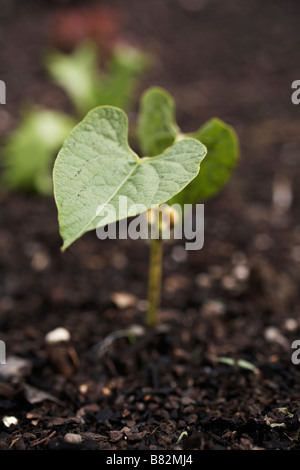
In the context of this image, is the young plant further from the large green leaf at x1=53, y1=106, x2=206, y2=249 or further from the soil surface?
the soil surface

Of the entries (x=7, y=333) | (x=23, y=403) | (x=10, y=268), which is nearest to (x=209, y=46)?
(x=10, y=268)

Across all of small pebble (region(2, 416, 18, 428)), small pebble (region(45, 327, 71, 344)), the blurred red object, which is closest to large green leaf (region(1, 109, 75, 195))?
small pebble (region(45, 327, 71, 344))

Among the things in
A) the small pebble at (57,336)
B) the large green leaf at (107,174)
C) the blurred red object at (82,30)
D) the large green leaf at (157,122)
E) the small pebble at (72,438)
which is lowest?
the small pebble at (72,438)

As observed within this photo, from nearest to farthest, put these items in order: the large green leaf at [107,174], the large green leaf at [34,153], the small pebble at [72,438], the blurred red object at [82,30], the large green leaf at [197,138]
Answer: the large green leaf at [107,174]
the small pebble at [72,438]
the large green leaf at [197,138]
the large green leaf at [34,153]
the blurred red object at [82,30]

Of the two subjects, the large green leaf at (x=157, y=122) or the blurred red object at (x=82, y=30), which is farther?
the blurred red object at (x=82, y=30)

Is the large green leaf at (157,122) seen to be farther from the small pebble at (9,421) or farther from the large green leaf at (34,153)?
the large green leaf at (34,153)

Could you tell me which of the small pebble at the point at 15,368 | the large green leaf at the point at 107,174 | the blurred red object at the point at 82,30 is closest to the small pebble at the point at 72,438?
the small pebble at the point at 15,368

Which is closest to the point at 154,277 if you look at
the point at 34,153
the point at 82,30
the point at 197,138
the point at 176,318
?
the point at 176,318
